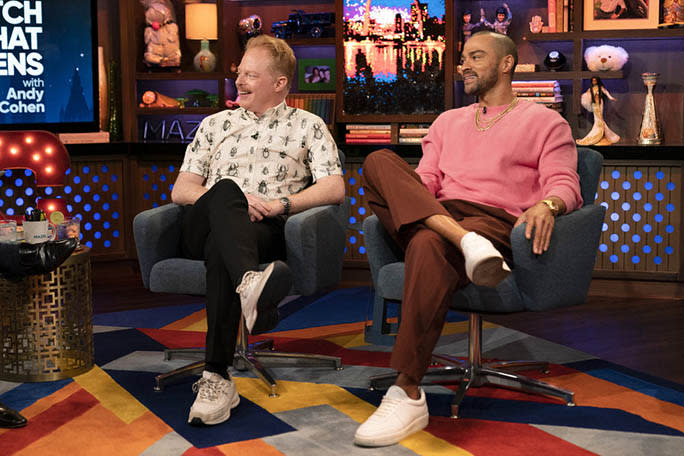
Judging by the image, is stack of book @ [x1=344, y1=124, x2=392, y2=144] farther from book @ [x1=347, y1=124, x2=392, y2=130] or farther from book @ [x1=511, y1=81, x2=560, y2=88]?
book @ [x1=511, y1=81, x2=560, y2=88]

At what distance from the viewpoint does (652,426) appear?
2635mm

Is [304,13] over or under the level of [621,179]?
Result: over

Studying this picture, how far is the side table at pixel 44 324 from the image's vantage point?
310 cm

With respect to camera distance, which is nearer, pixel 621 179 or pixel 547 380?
pixel 547 380

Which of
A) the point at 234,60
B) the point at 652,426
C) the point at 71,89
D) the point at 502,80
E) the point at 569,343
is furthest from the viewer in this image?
the point at 234,60

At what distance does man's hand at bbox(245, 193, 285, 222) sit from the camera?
119 inches

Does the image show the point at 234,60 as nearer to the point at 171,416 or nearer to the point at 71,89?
the point at 71,89

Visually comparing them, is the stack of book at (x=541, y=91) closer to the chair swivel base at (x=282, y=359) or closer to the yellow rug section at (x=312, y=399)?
the chair swivel base at (x=282, y=359)

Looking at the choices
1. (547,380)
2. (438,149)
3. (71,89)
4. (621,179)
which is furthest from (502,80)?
(71,89)

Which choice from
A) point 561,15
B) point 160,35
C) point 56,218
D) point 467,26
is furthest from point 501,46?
point 160,35

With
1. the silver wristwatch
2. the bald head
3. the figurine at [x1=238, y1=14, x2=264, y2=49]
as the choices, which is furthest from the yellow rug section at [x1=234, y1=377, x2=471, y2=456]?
the figurine at [x1=238, y1=14, x2=264, y2=49]

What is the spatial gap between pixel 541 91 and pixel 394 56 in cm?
87

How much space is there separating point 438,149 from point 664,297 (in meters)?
2.15

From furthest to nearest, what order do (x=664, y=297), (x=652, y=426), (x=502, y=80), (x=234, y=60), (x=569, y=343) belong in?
(x=234, y=60)
(x=664, y=297)
(x=569, y=343)
(x=502, y=80)
(x=652, y=426)
